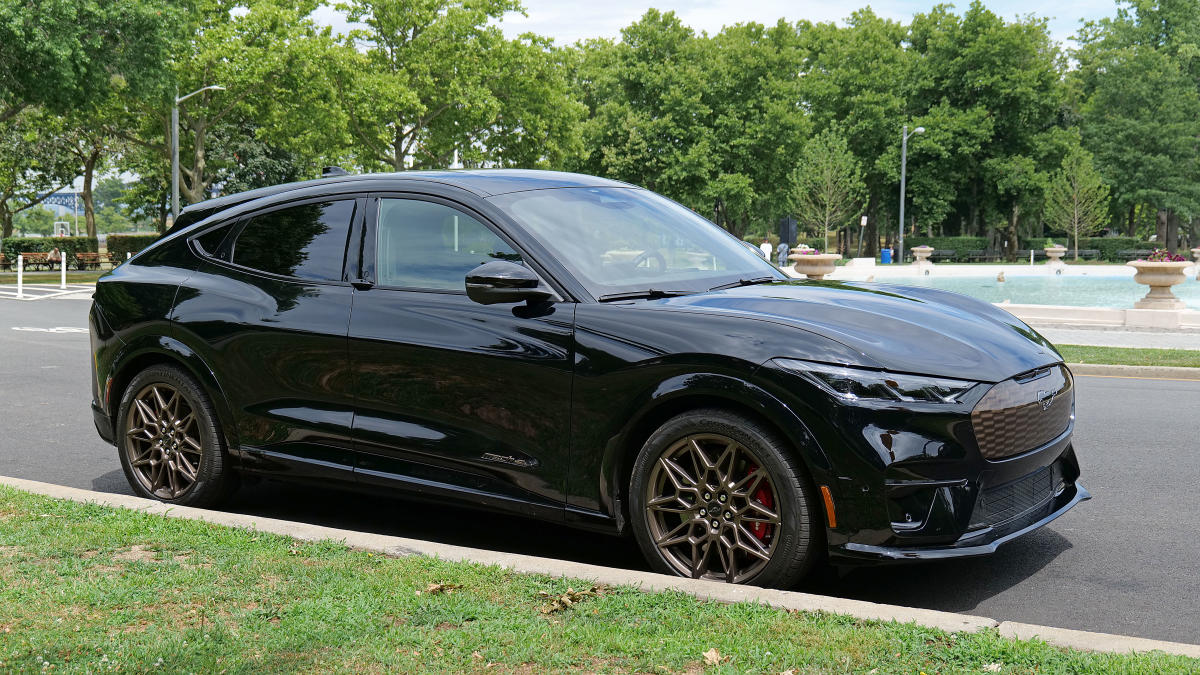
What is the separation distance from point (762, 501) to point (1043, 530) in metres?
2.08

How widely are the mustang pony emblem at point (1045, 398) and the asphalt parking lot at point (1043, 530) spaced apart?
78cm

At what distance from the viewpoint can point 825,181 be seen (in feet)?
204

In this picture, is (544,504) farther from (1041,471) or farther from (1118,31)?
(1118,31)

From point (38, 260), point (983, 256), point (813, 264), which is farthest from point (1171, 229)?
point (38, 260)

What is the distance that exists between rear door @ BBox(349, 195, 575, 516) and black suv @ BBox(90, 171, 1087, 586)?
11mm

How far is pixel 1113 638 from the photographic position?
361 centimetres

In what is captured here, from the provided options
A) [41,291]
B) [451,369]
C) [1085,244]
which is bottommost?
[41,291]

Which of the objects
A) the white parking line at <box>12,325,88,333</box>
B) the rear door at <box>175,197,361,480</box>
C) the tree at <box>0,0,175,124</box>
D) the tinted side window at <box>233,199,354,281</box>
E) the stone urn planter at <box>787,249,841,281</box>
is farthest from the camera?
the tree at <box>0,0,175,124</box>

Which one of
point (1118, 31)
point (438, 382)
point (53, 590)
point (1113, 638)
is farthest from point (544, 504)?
point (1118, 31)

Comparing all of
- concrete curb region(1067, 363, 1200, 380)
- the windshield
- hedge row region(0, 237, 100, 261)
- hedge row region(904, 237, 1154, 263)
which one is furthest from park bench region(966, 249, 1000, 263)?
the windshield

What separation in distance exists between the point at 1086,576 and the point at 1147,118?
70.2 meters

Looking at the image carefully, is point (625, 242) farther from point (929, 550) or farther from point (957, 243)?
point (957, 243)

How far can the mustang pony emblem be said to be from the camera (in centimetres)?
438

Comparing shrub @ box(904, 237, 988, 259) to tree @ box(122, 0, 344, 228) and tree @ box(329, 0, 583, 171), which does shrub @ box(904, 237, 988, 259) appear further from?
tree @ box(122, 0, 344, 228)
